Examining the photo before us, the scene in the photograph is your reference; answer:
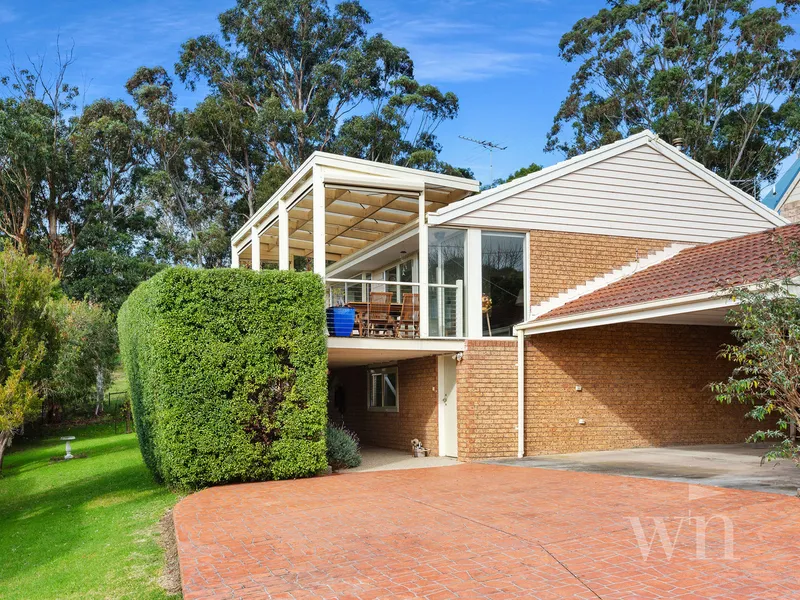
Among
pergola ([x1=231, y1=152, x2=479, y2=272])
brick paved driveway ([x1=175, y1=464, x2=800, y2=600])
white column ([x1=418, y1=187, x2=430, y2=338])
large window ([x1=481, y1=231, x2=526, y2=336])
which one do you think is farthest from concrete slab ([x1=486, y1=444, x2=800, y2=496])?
pergola ([x1=231, y1=152, x2=479, y2=272])

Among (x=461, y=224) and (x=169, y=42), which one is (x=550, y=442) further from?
(x=169, y=42)

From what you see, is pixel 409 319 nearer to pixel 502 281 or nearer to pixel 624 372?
pixel 502 281

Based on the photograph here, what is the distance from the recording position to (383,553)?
655 centimetres

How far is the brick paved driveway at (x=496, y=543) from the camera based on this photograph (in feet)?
18.1

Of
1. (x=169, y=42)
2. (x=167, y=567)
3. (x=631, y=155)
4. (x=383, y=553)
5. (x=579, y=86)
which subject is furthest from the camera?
(x=169, y=42)

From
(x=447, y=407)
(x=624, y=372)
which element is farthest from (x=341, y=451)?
(x=624, y=372)

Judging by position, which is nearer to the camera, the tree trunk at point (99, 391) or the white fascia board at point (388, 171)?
the white fascia board at point (388, 171)

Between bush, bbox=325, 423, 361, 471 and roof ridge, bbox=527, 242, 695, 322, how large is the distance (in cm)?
435

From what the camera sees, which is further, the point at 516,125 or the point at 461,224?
the point at 516,125

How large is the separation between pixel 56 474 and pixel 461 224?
11133mm

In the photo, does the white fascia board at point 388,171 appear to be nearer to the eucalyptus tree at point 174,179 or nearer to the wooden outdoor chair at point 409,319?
the wooden outdoor chair at point 409,319

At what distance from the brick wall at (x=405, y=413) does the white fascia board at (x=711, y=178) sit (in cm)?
691

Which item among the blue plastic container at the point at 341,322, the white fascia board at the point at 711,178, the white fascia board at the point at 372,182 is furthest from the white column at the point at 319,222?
the white fascia board at the point at 711,178

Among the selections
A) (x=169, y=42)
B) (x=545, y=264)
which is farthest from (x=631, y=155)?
(x=169, y=42)
